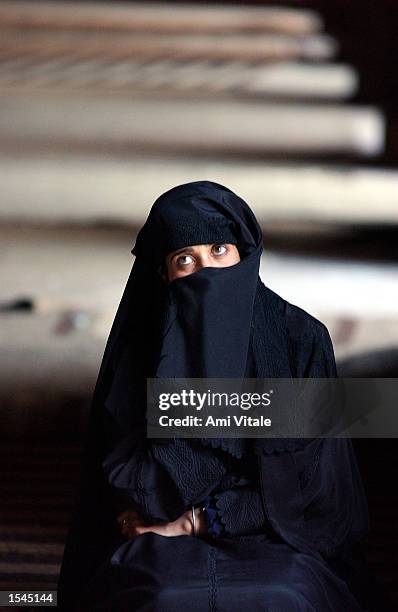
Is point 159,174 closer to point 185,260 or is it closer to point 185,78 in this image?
point 185,78

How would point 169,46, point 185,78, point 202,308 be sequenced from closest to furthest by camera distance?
point 202,308
point 185,78
point 169,46

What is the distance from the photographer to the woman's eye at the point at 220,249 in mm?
2416

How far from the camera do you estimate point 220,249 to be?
7.93 feet

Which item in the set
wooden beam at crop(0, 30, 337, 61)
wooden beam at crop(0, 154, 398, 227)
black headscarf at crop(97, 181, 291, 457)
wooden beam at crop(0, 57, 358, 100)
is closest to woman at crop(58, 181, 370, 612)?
black headscarf at crop(97, 181, 291, 457)

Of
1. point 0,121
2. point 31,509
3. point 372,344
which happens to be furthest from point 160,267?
point 0,121

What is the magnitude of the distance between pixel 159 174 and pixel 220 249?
145 inches

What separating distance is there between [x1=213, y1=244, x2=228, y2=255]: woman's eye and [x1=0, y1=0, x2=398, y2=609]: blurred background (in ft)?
3.79

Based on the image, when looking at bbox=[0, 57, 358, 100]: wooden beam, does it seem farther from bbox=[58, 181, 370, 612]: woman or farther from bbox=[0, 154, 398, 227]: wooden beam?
bbox=[58, 181, 370, 612]: woman

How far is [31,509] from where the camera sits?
3711 millimetres

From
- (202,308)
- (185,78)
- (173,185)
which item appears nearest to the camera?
(202,308)

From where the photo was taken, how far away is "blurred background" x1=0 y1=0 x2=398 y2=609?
14.4ft

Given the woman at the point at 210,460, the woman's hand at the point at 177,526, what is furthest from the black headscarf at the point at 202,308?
the woman's hand at the point at 177,526

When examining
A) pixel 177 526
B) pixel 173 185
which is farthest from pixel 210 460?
pixel 173 185

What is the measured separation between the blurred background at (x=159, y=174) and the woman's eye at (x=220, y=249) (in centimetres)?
116
